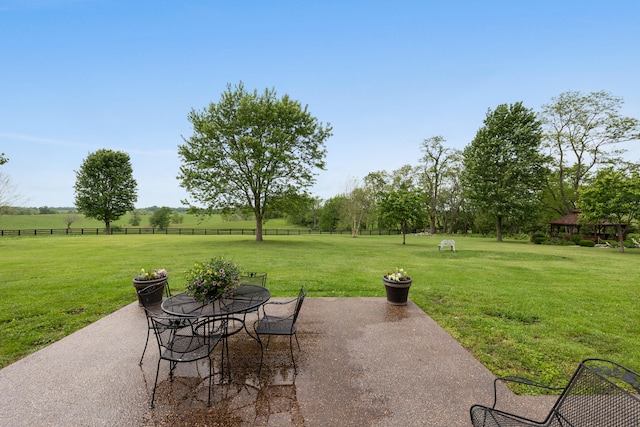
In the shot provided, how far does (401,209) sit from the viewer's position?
19.4 meters

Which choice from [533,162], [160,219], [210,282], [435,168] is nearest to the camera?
[210,282]

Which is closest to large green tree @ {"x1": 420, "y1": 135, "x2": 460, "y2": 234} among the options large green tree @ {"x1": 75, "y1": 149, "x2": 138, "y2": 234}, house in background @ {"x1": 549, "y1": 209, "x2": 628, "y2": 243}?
house in background @ {"x1": 549, "y1": 209, "x2": 628, "y2": 243}

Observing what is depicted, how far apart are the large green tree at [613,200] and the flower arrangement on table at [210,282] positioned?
2277cm

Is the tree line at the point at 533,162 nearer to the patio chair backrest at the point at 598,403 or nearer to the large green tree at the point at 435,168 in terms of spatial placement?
the large green tree at the point at 435,168

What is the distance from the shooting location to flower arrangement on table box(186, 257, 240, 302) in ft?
11.1

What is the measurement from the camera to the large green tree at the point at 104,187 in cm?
3112

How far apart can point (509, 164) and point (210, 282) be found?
29217 mm

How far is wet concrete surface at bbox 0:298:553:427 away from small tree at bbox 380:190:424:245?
51.4 ft

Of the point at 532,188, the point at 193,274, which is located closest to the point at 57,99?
the point at 193,274

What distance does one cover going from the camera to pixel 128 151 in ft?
116

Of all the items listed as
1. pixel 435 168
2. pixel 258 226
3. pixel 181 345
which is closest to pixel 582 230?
pixel 435 168

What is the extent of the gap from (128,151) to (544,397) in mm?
44285

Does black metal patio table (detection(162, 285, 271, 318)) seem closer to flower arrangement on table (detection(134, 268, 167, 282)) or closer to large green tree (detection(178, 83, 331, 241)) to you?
flower arrangement on table (detection(134, 268, 167, 282))

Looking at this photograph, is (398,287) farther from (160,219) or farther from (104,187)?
(160,219)
